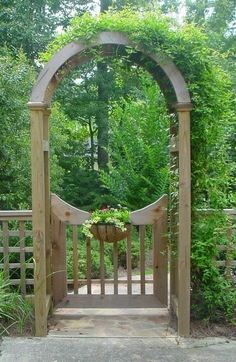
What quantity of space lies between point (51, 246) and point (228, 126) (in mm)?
1896

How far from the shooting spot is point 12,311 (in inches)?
130

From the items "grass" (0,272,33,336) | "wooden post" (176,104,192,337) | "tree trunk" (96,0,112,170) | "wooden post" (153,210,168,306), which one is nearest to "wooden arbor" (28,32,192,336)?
"wooden post" (176,104,192,337)

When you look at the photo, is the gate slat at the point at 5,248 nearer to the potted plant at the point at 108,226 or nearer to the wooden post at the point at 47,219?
the wooden post at the point at 47,219

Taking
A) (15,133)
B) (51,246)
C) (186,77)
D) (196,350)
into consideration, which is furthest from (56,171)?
(196,350)

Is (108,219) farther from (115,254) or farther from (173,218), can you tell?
(173,218)

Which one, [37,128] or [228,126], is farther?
[228,126]

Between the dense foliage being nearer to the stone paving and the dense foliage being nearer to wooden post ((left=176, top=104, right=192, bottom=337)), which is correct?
wooden post ((left=176, top=104, right=192, bottom=337))

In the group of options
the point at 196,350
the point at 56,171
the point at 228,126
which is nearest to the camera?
the point at 196,350

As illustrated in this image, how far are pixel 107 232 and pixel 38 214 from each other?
73 cm

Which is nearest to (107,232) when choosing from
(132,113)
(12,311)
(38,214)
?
(38,214)

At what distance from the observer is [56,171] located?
6.31 meters

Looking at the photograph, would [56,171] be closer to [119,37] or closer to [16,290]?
[16,290]

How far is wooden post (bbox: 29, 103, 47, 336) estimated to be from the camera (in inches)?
121

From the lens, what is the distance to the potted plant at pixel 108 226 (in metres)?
3.57
